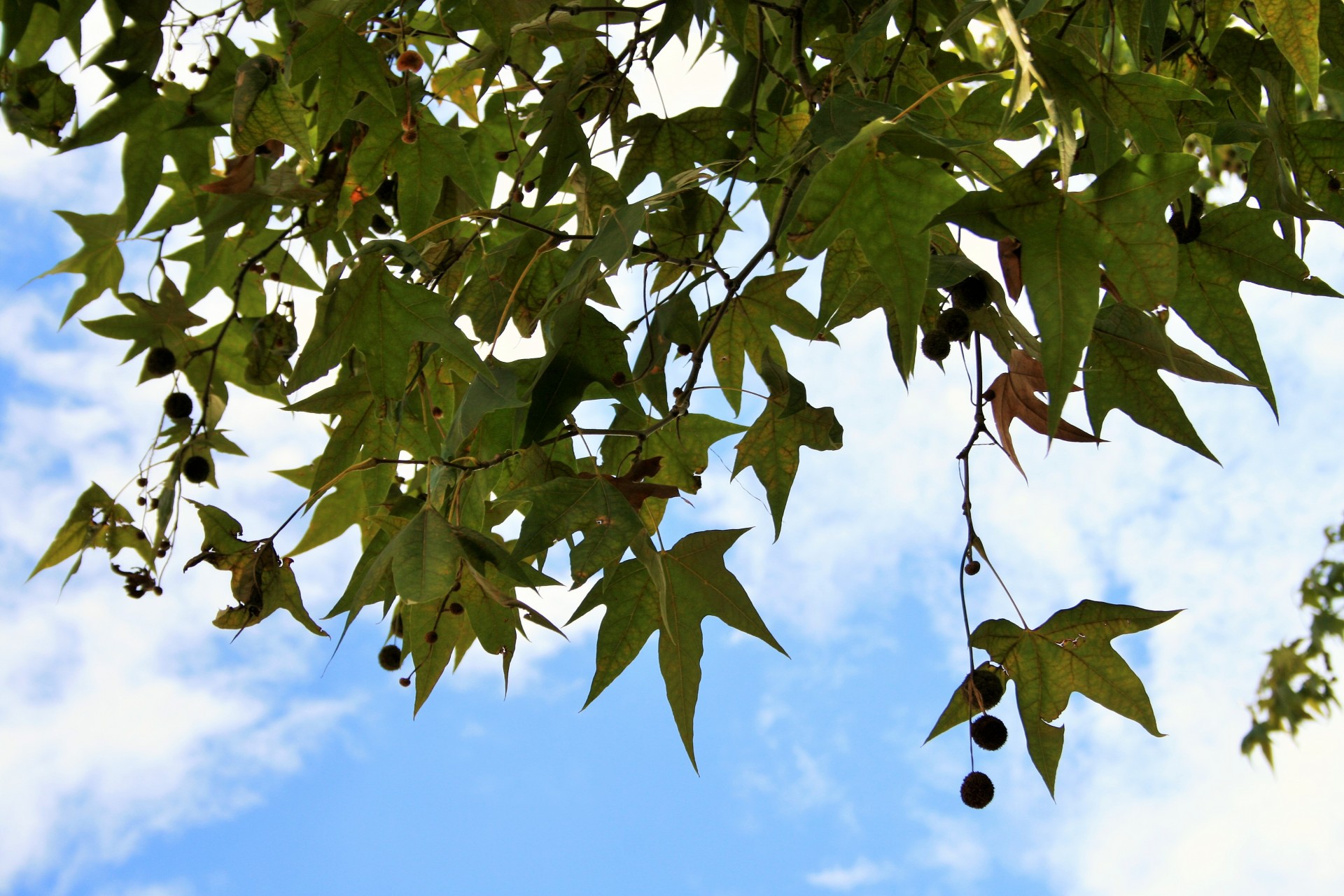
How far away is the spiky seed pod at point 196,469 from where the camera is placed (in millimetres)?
2041

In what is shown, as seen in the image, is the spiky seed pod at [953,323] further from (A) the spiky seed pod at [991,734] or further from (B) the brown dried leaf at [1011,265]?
(A) the spiky seed pod at [991,734]

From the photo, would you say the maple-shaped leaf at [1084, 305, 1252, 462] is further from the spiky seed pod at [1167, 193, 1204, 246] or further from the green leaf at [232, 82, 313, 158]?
the green leaf at [232, 82, 313, 158]

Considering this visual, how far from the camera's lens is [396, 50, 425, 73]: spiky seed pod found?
1.86m

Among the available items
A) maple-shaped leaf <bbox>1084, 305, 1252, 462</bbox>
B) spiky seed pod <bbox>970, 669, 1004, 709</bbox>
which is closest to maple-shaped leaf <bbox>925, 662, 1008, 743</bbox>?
spiky seed pod <bbox>970, 669, 1004, 709</bbox>

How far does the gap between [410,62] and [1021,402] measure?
1.33 metres

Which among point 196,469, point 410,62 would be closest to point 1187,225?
point 410,62

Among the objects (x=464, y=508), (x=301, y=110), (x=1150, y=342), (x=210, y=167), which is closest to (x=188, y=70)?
(x=210, y=167)

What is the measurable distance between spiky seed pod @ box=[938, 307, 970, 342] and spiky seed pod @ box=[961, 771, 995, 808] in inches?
24.0

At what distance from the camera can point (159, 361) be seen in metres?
2.08

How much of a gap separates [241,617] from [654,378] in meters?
0.70

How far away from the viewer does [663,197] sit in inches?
43.6

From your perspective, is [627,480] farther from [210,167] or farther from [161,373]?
[161,373]

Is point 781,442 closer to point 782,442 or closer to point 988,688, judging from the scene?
point 782,442

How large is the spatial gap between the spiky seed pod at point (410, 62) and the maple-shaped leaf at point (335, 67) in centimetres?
34
